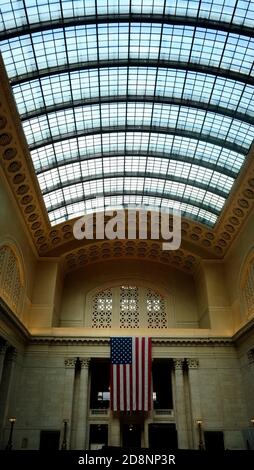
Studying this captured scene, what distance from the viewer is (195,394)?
30.6 meters

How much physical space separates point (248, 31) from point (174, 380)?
2598cm

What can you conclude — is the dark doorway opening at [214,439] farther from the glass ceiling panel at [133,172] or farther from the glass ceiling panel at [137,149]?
the glass ceiling panel at [137,149]

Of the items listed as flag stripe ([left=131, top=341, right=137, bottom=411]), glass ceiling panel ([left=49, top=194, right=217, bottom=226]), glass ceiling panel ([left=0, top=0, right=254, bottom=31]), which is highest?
glass ceiling panel ([left=0, top=0, right=254, bottom=31])

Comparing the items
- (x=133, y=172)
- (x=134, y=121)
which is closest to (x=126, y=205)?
(x=133, y=172)

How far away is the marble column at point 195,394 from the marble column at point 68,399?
931cm

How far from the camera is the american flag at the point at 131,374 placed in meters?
29.0

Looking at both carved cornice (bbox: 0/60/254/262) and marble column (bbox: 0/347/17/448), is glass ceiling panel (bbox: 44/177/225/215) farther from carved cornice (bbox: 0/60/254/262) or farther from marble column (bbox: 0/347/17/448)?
→ marble column (bbox: 0/347/17/448)

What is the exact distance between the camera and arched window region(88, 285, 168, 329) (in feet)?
121

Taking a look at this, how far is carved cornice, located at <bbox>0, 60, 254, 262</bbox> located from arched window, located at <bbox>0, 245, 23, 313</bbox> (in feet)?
12.1

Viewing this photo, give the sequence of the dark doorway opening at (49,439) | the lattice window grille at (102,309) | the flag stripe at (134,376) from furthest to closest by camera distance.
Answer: the lattice window grille at (102,309)
the flag stripe at (134,376)
the dark doorway opening at (49,439)

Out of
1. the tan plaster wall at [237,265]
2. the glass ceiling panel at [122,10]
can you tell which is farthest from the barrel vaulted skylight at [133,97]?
the tan plaster wall at [237,265]

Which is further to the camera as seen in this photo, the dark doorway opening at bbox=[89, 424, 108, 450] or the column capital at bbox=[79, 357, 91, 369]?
the column capital at bbox=[79, 357, 91, 369]

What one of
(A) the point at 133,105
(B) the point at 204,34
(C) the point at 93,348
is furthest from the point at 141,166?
(C) the point at 93,348

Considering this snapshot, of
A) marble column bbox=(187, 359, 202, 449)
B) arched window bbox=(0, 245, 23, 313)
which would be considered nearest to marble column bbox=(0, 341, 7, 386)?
arched window bbox=(0, 245, 23, 313)
